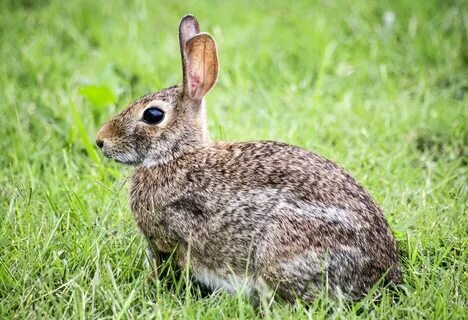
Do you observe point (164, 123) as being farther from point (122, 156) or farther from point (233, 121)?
point (233, 121)

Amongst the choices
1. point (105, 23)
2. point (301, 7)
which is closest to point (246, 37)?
point (301, 7)

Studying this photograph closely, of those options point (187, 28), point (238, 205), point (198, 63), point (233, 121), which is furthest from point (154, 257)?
point (233, 121)

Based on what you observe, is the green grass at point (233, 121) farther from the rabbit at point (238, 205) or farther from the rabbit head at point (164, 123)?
Result: the rabbit head at point (164, 123)

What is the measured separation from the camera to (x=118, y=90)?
575 cm

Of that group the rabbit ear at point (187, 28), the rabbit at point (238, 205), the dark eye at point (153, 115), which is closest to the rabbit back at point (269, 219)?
the rabbit at point (238, 205)

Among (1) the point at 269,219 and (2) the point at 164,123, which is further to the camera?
(2) the point at 164,123

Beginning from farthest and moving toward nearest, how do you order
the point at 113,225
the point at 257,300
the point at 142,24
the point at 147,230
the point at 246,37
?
1. the point at 142,24
2. the point at 246,37
3. the point at 113,225
4. the point at 147,230
5. the point at 257,300

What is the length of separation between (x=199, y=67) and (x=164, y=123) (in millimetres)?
366

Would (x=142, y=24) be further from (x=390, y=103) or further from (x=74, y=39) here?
(x=390, y=103)

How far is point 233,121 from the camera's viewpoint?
18.9ft

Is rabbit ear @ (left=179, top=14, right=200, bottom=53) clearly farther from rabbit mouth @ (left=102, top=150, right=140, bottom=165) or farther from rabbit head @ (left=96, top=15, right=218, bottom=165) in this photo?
rabbit mouth @ (left=102, top=150, right=140, bottom=165)

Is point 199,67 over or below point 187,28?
below

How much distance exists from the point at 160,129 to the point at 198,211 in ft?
1.74

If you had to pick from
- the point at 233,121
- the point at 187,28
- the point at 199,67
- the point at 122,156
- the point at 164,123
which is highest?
the point at 187,28
